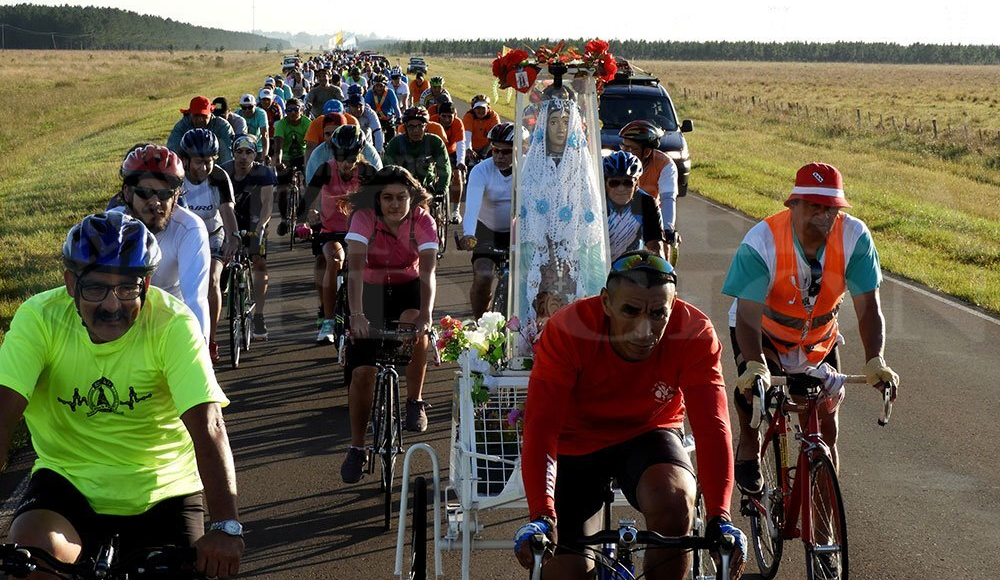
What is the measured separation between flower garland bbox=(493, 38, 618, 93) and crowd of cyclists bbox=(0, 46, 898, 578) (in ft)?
1.14

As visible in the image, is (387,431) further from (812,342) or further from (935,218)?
(935,218)

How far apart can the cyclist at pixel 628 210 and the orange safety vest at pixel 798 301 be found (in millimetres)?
2179

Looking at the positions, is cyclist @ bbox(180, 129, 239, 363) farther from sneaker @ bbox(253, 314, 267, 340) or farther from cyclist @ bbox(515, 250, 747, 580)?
cyclist @ bbox(515, 250, 747, 580)

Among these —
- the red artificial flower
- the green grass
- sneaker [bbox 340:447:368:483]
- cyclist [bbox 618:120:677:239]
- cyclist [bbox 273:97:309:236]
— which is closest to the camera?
the red artificial flower

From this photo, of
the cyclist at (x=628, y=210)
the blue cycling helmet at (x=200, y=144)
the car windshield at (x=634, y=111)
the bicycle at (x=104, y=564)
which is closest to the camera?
the bicycle at (x=104, y=564)

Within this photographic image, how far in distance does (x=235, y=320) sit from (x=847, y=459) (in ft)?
17.8

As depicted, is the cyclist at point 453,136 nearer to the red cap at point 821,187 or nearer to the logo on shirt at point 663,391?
the red cap at point 821,187

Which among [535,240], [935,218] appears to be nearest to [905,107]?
[935,218]

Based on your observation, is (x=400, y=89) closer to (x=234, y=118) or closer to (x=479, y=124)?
(x=234, y=118)

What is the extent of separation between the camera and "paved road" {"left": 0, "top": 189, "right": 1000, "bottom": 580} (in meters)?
6.44

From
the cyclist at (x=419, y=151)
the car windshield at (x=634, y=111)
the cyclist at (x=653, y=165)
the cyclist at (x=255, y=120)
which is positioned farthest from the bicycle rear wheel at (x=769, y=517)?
the car windshield at (x=634, y=111)

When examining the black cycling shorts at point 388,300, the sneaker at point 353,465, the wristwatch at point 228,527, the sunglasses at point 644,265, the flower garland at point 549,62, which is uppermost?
the flower garland at point 549,62

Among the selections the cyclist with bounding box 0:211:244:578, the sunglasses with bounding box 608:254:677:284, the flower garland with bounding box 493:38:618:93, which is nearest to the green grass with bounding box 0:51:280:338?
the flower garland with bounding box 493:38:618:93

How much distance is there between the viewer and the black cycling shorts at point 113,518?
3920mm
